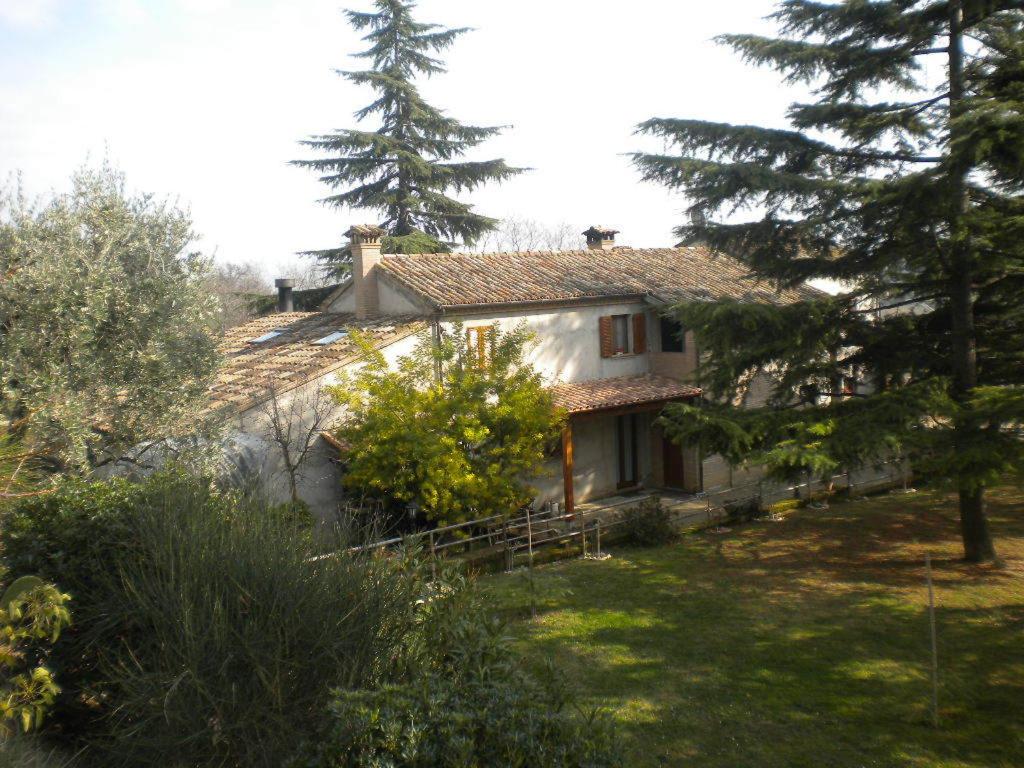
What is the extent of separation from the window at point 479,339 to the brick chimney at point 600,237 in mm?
11429

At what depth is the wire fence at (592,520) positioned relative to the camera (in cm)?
1462

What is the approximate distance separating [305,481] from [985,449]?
11.8 m

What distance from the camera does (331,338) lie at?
1839 cm

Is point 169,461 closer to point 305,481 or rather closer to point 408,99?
point 305,481

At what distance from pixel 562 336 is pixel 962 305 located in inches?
355

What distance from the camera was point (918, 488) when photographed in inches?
821

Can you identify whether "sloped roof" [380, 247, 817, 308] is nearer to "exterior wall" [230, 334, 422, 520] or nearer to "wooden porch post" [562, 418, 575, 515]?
"exterior wall" [230, 334, 422, 520]

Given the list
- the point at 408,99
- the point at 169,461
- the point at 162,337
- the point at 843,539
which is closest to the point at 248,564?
the point at 169,461

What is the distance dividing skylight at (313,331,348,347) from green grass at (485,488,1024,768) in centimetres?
710

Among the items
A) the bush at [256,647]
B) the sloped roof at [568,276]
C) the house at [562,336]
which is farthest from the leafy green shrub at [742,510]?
the bush at [256,647]

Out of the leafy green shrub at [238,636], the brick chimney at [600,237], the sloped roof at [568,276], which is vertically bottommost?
the leafy green shrub at [238,636]

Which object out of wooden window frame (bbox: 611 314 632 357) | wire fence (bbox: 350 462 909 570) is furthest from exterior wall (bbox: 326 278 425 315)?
wooden window frame (bbox: 611 314 632 357)

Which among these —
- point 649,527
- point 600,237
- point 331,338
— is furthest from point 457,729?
point 600,237

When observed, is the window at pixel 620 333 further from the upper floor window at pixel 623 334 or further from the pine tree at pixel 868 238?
the pine tree at pixel 868 238
